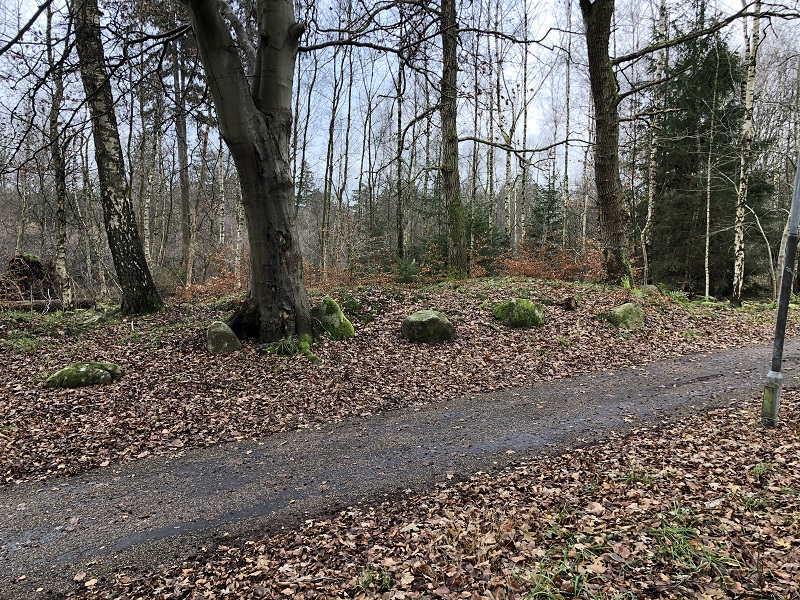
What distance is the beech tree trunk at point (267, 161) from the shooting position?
22.2 ft

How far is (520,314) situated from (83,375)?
25.1 ft

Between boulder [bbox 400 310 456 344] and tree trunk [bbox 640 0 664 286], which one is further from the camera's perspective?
tree trunk [bbox 640 0 664 286]

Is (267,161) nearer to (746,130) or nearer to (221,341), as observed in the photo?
(221,341)

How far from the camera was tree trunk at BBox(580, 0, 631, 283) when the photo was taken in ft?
37.2

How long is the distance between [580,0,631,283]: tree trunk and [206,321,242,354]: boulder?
1011 centimetres

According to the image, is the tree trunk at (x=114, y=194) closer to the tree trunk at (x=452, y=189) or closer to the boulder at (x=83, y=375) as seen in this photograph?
the boulder at (x=83, y=375)

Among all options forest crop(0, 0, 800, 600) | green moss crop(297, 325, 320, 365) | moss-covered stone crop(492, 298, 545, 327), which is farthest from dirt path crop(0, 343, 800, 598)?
moss-covered stone crop(492, 298, 545, 327)

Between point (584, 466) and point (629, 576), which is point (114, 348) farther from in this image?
point (629, 576)

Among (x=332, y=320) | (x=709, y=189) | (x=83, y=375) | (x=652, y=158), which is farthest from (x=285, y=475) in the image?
(x=709, y=189)

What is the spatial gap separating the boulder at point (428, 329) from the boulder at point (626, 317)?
370 cm

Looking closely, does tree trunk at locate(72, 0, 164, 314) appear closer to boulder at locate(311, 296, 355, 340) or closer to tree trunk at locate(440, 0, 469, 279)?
boulder at locate(311, 296, 355, 340)

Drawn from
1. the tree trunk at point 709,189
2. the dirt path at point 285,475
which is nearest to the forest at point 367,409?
the dirt path at point 285,475

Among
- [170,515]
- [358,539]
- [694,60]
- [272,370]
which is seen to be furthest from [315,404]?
[694,60]

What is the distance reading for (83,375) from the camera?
6.09 meters
